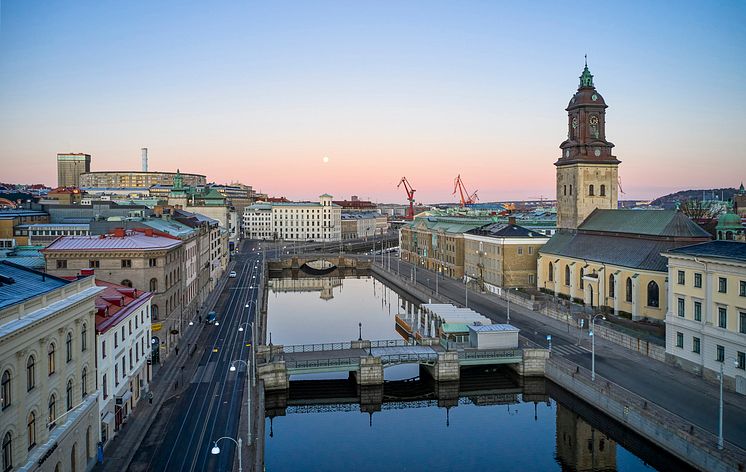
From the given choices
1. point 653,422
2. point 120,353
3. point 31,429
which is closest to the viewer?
point 31,429

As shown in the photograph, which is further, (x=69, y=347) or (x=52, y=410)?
(x=69, y=347)

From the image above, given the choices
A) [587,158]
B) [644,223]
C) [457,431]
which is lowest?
[457,431]

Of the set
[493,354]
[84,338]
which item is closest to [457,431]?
[493,354]

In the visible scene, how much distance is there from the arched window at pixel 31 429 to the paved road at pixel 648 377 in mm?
41541

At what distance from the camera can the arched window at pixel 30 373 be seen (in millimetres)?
29906

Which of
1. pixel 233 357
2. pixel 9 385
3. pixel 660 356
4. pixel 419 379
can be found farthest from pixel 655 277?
pixel 9 385

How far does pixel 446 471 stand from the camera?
45.5 metres

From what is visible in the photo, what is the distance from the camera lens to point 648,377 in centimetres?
5656

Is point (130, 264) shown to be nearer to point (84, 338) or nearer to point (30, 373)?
point (84, 338)

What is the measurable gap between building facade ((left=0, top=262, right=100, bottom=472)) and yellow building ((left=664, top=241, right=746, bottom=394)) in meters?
46.8

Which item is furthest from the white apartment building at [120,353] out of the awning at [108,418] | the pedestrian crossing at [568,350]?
the pedestrian crossing at [568,350]

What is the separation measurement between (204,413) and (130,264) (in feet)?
78.4

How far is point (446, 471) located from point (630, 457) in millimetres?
13438

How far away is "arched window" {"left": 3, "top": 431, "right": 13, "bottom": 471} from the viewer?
2753 cm
